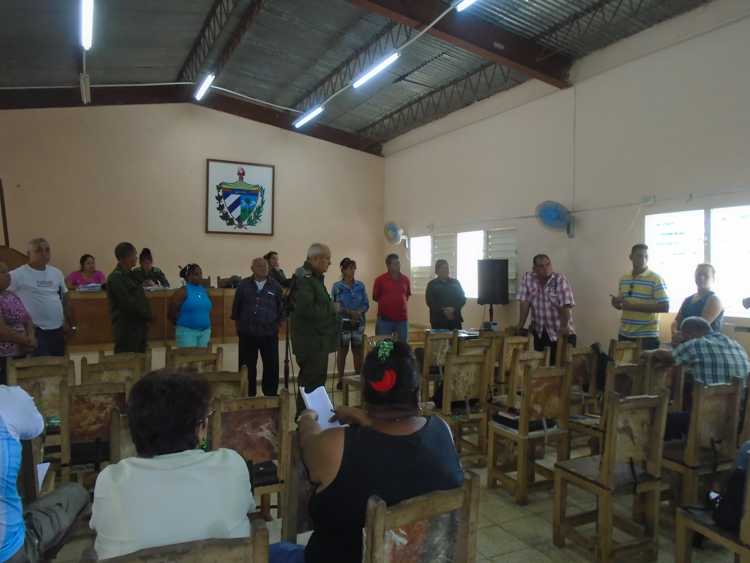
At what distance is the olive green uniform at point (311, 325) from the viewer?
148 inches

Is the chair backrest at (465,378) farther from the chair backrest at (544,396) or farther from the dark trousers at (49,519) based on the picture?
Result: the dark trousers at (49,519)

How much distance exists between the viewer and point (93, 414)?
2527mm

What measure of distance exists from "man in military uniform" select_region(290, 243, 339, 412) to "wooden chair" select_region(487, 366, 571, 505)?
1.27 metres

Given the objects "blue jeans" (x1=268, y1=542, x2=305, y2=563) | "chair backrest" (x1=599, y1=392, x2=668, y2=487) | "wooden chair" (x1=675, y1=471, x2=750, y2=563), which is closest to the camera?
"blue jeans" (x1=268, y1=542, x2=305, y2=563)

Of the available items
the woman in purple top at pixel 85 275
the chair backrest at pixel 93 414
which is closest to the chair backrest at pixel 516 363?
the chair backrest at pixel 93 414

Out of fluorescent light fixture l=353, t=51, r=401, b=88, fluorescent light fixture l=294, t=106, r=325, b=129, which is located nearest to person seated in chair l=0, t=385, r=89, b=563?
fluorescent light fixture l=353, t=51, r=401, b=88

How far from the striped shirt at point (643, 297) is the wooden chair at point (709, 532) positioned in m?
3.21

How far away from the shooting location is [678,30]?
541cm

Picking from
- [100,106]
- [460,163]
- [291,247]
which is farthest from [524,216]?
[100,106]

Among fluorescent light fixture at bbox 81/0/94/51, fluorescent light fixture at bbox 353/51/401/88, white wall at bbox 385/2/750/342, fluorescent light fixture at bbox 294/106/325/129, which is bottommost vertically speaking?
white wall at bbox 385/2/750/342

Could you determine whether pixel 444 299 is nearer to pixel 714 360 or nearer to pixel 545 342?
pixel 545 342

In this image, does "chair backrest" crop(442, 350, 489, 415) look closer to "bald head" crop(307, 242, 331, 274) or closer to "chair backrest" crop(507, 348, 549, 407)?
"chair backrest" crop(507, 348, 549, 407)

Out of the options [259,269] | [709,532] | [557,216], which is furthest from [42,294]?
[557,216]

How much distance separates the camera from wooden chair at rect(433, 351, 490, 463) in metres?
3.42
